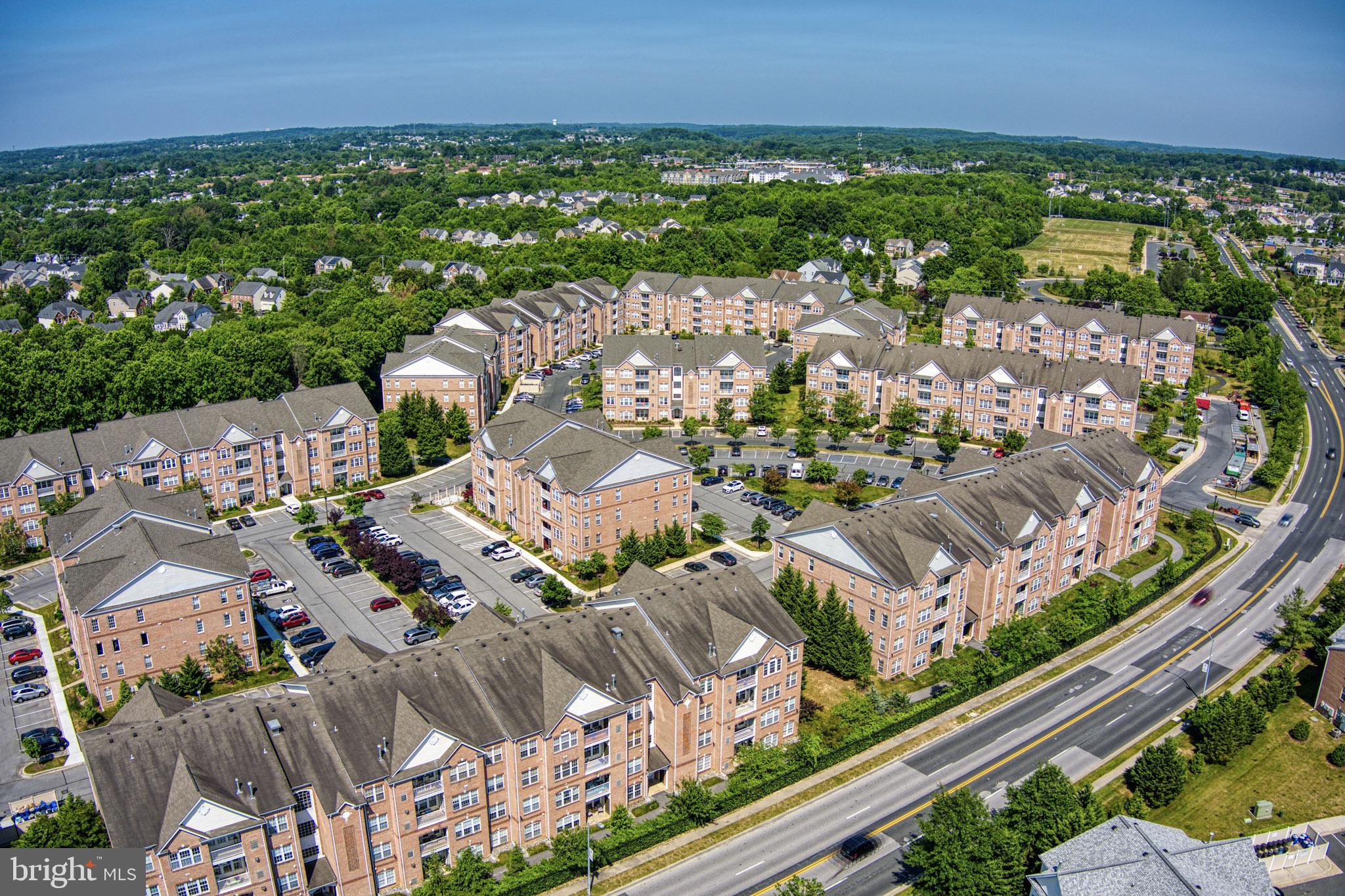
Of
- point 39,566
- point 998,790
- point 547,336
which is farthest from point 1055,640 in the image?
point 547,336

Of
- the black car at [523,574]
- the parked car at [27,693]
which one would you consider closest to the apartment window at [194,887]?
the parked car at [27,693]

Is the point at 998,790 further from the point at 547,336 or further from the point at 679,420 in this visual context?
the point at 547,336

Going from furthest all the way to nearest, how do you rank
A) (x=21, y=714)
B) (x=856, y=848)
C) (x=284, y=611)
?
(x=284, y=611) → (x=21, y=714) → (x=856, y=848)

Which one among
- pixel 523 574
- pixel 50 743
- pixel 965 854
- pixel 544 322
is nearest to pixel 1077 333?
pixel 544 322

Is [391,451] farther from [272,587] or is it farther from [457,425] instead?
[272,587]

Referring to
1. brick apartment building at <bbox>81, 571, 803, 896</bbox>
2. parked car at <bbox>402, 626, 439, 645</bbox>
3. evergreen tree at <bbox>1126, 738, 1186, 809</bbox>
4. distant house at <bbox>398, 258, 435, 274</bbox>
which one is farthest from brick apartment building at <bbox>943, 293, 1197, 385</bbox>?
distant house at <bbox>398, 258, 435, 274</bbox>

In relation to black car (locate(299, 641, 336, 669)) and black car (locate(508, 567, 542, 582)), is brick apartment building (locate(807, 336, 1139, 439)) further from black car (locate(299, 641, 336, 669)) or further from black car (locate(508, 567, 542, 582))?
black car (locate(299, 641, 336, 669))

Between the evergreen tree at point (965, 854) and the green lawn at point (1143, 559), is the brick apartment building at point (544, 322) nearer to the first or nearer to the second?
the green lawn at point (1143, 559)
